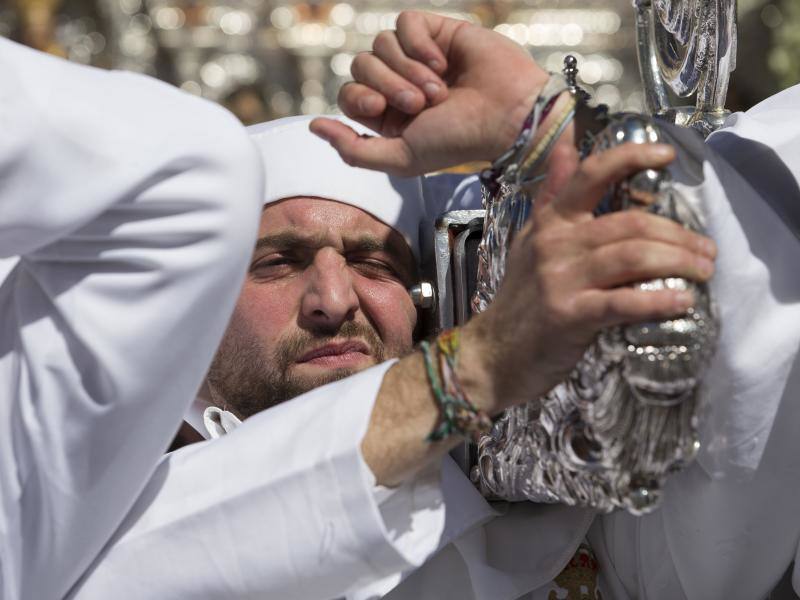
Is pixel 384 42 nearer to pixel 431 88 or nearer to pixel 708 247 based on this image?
pixel 431 88

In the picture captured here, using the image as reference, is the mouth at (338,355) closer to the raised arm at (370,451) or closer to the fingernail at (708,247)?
the raised arm at (370,451)

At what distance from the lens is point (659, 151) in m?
1.36

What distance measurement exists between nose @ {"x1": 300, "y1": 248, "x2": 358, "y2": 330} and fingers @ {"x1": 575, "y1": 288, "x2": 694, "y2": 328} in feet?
3.46

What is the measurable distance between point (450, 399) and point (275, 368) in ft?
3.24

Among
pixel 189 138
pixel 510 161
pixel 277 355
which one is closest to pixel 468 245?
pixel 277 355

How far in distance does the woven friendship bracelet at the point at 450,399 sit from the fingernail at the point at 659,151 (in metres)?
0.32

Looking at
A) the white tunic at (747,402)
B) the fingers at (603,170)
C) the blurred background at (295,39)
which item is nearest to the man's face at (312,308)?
the white tunic at (747,402)

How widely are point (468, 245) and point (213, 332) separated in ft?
2.53

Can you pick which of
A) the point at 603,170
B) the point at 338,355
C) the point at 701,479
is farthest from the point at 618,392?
the point at 338,355

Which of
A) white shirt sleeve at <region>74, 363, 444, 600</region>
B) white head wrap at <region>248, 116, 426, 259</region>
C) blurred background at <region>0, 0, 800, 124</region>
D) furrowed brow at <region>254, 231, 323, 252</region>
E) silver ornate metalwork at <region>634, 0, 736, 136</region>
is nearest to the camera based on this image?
white shirt sleeve at <region>74, 363, 444, 600</region>

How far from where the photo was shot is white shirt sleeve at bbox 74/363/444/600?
151 cm

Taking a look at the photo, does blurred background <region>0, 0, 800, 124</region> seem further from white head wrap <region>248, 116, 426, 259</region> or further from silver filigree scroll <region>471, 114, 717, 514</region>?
silver filigree scroll <region>471, 114, 717, 514</region>

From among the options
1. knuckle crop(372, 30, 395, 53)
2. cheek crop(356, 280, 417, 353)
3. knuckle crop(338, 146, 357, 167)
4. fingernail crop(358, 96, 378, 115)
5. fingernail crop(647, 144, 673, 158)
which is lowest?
cheek crop(356, 280, 417, 353)

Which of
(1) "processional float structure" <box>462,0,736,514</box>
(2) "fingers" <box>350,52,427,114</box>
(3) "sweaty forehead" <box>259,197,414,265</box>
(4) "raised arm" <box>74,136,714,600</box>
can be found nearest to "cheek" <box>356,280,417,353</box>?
(3) "sweaty forehead" <box>259,197,414,265</box>
